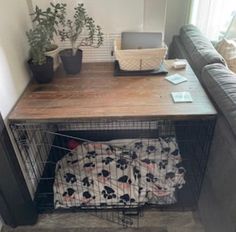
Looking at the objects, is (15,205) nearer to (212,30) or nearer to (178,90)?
(178,90)

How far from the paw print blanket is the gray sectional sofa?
0.75 feet

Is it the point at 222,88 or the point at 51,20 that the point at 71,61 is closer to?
the point at 51,20

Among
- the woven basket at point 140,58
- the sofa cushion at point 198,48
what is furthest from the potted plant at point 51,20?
the sofa cushion at point 198,48

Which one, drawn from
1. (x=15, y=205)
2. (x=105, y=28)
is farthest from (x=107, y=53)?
(x=15, y=205)

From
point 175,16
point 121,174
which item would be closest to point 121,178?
point 121,174

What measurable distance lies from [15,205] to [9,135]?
428 millimetres

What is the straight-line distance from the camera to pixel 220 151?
47.5 inches

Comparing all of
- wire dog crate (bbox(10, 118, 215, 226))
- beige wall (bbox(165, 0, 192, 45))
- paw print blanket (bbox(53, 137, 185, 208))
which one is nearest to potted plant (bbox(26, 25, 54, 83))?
wire dog crate (bbox(10, 118, 215, 226))

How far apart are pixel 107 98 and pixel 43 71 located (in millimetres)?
395

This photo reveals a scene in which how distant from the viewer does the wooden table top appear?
1.22 meters

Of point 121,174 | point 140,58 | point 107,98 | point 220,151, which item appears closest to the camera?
point 220,151

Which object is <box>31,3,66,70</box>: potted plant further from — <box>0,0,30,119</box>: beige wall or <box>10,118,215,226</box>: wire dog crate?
<box>10,118,215,226</box>: wire dog crate

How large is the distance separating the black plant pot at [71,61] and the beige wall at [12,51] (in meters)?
0.22

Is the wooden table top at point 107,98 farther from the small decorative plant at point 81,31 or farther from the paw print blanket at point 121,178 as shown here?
the paw print blanket at point 121,178
